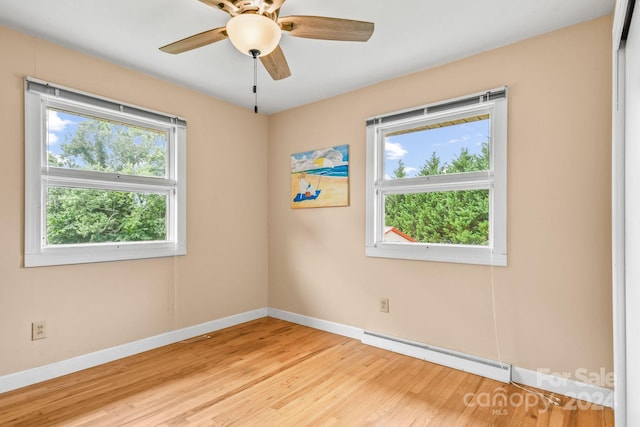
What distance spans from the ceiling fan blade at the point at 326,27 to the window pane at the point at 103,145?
1.86 metres

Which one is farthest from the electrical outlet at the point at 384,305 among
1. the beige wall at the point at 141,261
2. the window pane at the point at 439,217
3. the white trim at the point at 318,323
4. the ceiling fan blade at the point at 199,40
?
the ceiling fan blade at the point at 199,40

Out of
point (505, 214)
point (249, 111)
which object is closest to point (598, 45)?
point (505, 214)

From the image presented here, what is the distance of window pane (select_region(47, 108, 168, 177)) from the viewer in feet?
8.30

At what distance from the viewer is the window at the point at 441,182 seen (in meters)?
2.51

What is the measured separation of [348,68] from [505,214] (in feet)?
5.59

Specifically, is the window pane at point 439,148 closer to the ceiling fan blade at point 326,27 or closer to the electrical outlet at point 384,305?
the electrical outlet at point 384,305

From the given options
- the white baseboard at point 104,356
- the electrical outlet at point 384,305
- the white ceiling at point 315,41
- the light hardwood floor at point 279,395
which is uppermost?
the white ceiling at point 315,41

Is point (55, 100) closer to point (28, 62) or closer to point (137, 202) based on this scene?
point (28, 62)

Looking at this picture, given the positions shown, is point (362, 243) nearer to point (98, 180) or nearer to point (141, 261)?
point (141, 261)

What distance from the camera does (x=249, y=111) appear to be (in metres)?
3.89

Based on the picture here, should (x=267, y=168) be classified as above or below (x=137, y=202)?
above

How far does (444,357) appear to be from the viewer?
2.66 m

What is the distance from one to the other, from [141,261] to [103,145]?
1.02 m

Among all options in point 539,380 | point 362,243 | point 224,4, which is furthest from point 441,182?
point 224,4
